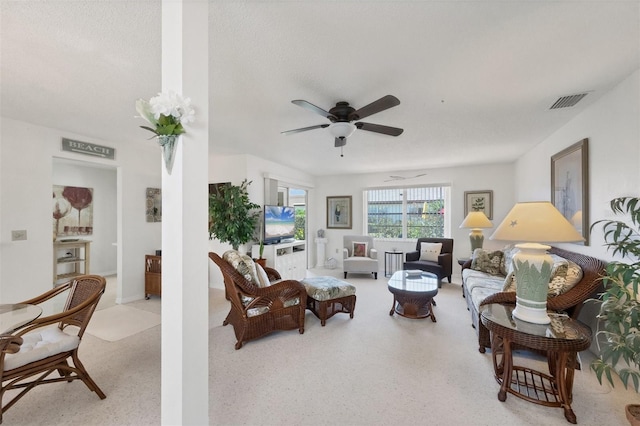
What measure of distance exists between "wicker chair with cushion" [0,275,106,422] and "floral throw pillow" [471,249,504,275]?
4.69 meters

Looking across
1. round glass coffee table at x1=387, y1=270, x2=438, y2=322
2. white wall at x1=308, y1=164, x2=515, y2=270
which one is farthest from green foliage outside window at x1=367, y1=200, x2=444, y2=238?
round glass coffee table at x1=387, y1=270, x2=438, y2=322

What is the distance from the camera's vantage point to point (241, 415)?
1.71 metres

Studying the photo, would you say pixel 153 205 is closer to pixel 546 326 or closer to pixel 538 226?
pixel 538 226

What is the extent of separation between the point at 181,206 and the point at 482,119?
3387 mm

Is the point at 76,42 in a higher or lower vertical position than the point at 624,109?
higher

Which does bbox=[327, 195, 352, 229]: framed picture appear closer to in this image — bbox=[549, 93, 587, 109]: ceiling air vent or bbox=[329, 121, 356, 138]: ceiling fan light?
bbox=[329, 121, 356, 138]: ceiling fan light

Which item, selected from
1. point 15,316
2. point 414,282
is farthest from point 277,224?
point 15,316

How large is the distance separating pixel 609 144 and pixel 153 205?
6.08m

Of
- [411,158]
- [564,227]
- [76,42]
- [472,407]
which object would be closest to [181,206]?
[76,42]

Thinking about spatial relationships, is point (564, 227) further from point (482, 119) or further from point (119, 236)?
point (119, 236)

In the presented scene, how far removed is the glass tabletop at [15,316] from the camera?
1.56 m

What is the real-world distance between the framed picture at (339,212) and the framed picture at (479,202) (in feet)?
9.05

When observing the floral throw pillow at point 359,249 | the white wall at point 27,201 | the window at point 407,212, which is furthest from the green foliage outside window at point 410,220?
the white wall at point 27,201

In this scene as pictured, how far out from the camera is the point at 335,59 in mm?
1868
